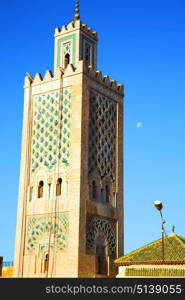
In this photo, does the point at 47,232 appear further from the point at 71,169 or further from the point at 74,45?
the point at 74,45

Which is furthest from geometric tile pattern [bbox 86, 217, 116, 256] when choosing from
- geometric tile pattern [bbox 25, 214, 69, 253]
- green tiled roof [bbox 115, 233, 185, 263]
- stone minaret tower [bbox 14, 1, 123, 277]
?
green tiled roof [bbox 115, 233, 185, 263]

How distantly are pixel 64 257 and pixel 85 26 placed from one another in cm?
1175

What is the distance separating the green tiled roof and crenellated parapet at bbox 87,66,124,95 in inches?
341

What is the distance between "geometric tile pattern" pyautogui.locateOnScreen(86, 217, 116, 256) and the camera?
23.0 m

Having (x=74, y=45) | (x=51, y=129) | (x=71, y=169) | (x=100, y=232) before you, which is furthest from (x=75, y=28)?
(x=100, y=232)

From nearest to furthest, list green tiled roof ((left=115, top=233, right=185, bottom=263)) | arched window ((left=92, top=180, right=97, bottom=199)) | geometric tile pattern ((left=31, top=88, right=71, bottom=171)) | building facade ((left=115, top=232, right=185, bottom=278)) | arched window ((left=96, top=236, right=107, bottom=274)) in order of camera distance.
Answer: building facade ((left=115, top=232, right=185, bottom=278)), green tiled roof ((left=115, top=233, right=185, bottom=263)), arched window ((left=96, top=236, right=107, bottom=274)), arched window ((left=92, top=180, right=97, bottom=199)), geometric tile pattern ((left=31, top=88, right=71, bottom=171))

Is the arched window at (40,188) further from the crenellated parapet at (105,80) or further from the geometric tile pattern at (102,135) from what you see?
the crenellated parapet at (105,80)

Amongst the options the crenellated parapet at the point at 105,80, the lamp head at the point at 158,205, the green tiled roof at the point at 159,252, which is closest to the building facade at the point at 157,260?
the green tiled roof at the point at 159,252

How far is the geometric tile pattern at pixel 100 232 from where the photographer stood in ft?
75.6

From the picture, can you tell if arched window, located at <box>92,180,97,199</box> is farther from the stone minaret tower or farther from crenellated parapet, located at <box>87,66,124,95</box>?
crenellated parapet, located at <box>87,66,124,95</box>

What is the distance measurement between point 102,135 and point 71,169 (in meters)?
2.82

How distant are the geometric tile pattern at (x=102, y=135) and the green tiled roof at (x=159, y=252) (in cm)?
481

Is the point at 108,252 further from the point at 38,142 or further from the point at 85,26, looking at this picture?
the point at 85,26

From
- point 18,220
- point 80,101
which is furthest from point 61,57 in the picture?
point 18,220
